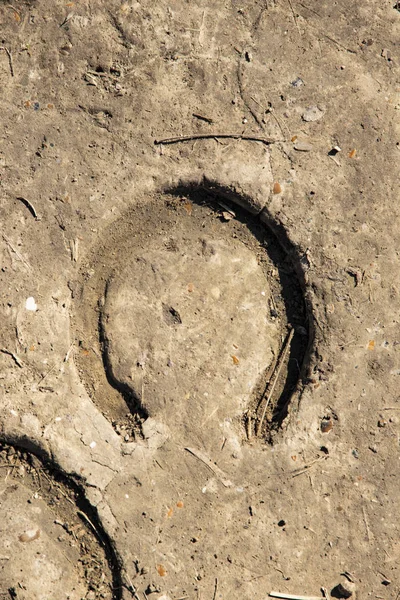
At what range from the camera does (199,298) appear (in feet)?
10.4

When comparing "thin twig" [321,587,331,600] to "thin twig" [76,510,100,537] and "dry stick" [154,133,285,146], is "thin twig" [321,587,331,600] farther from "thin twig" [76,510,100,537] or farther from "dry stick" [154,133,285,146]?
"dry stick" [154,133,285,146]

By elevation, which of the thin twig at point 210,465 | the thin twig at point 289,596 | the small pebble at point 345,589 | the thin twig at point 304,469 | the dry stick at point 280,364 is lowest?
the thin twig at point 289,596

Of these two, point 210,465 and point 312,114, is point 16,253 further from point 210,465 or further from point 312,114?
point 312,114

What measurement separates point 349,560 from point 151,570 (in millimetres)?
Result: 1205

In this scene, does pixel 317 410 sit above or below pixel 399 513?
above

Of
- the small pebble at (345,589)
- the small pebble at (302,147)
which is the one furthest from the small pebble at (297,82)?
the small pebble at (345,589)

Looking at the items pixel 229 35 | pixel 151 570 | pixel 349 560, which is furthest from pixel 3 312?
pixel 349 560

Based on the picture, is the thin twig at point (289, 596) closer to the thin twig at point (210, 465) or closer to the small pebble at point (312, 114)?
the thin twig at point (210, 465)

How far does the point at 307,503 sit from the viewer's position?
3080 mm

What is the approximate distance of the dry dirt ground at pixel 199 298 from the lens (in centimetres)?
306

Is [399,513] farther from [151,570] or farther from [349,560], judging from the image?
[151,570]

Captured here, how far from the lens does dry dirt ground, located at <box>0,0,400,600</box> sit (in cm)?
Answer: 306

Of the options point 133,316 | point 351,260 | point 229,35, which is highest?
point 229,35

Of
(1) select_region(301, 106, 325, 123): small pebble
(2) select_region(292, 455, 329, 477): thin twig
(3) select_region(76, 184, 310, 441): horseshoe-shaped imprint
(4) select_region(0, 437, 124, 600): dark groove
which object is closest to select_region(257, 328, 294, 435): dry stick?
(3) select_region(76, 184, 310, 441): horseshoe-shaped imprint
